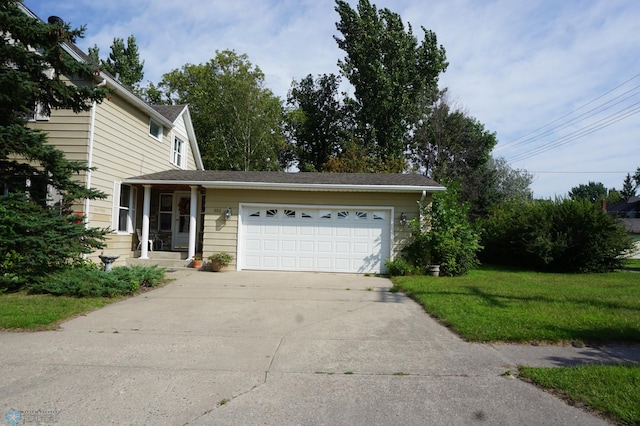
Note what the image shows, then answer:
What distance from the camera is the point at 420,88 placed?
29547 mm

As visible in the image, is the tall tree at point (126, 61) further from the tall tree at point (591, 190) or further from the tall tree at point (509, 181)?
the tall tree at point (591, 190)

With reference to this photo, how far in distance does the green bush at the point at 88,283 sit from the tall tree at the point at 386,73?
2260 centimetres

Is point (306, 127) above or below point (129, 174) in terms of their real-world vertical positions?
above

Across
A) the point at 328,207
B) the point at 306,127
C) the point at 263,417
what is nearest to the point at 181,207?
the point at 328,207

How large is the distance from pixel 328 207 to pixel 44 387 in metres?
9.77

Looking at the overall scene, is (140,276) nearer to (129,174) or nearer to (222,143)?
(129,174)

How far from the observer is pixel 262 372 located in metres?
4.23

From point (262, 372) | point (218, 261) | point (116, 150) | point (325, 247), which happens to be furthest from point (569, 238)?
point (116, 150)

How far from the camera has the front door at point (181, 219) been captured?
15602mm

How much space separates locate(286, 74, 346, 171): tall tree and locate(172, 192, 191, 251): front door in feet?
60.8

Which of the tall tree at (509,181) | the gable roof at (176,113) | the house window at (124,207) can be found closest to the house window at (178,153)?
the gable roof at (176,113)

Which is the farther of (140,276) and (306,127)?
(306,127)

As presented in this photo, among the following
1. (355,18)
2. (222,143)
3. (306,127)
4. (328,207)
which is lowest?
(328,207)

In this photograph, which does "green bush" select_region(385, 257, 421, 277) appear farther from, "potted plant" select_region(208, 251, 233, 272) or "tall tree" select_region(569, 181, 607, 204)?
"tall tree" select_region(569, 181, 607, 204)
